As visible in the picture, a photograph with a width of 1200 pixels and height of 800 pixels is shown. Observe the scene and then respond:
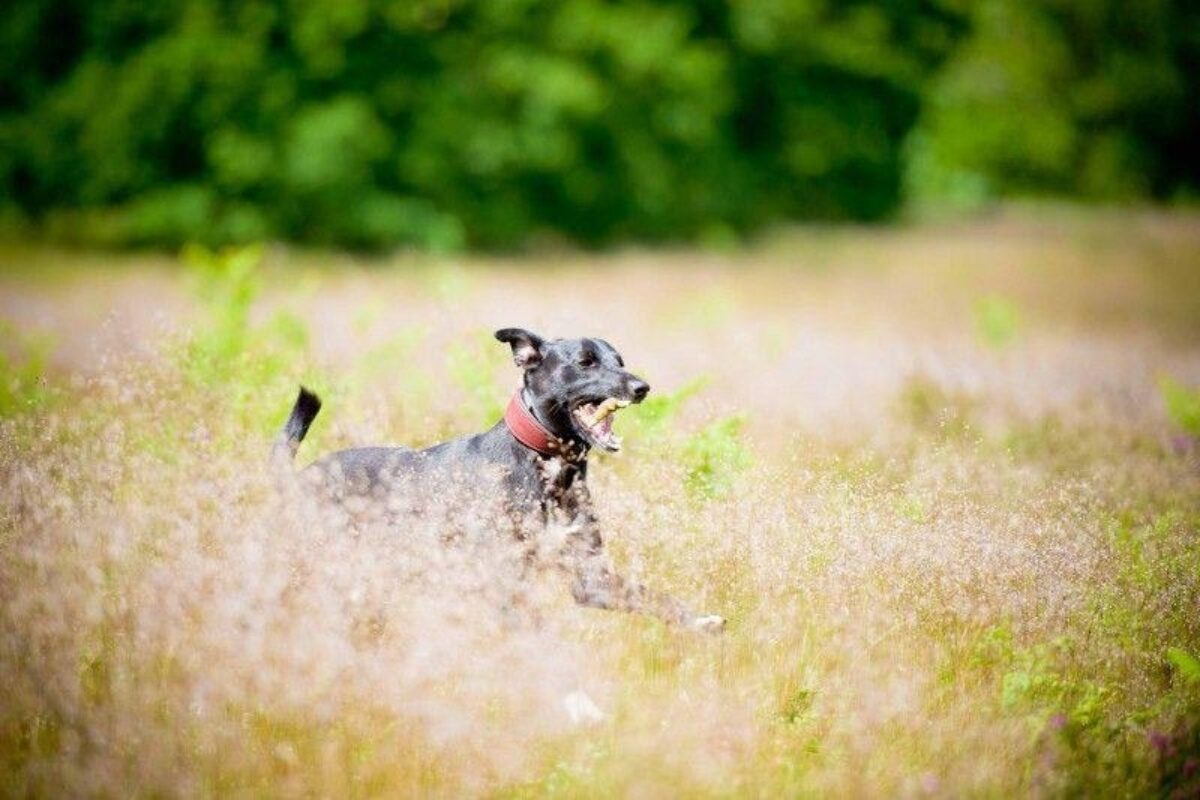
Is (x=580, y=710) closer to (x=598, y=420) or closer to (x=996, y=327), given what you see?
(x=598, y=420)

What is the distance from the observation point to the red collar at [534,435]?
174 inches

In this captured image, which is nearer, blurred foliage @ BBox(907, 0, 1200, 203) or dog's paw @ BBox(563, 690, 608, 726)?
dog's paw @ BBox(563, 690, 608, 726)

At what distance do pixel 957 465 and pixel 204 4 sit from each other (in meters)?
15.0

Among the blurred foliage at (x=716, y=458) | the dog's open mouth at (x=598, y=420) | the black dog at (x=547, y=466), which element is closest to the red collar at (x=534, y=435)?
the black dog at (x=547, y=466)

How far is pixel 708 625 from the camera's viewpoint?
13.6 feet

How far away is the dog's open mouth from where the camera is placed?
14.5ft

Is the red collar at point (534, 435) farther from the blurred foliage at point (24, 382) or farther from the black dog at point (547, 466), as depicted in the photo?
the blurred foliage at point (24, 382)

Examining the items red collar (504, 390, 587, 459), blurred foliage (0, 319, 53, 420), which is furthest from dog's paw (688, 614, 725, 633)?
blurred foliage (0, 319, 53, 420)

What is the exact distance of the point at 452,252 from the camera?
701 inches

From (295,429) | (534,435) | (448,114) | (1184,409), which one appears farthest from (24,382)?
(448,114)

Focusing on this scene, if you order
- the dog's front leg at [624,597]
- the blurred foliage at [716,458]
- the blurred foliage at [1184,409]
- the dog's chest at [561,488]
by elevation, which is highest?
the dog's chest at [561,488]

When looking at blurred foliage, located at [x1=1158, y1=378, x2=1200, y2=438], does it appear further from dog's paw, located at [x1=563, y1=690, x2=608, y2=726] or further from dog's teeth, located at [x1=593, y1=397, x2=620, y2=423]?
dog's paw, located at [x1=563, y1=690, x2=608, y2=726]

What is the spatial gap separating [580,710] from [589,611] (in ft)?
2.35

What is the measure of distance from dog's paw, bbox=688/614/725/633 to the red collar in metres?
0.95
